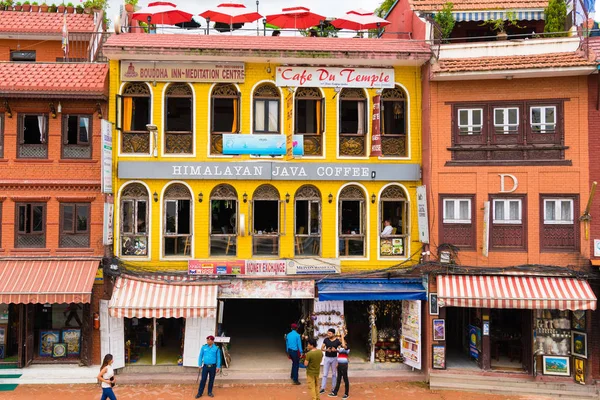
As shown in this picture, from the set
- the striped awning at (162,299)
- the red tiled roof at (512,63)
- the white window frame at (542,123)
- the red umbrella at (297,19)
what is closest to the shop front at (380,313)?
the striped awning at (162,299)

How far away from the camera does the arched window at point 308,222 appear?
1666cm

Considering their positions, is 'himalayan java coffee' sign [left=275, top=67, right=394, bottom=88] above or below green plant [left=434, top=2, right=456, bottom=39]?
below

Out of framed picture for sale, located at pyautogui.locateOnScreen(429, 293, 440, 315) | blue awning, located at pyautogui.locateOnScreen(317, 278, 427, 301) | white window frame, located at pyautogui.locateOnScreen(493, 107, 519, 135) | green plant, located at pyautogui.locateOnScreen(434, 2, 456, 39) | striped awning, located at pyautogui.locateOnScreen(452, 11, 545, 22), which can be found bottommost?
framed picture for sale, located at pyautogui.locateOnScreen(429, 293, 440, 315)

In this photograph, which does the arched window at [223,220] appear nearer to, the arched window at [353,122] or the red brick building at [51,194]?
the red brick building at [51,194]

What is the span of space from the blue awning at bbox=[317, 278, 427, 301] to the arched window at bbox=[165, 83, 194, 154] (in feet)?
20.3

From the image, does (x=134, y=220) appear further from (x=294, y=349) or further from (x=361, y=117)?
(x=361, y=117)

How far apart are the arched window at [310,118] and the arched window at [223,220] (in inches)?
113

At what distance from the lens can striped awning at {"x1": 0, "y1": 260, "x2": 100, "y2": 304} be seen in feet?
47.8

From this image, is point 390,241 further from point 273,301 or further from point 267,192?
point 273,301

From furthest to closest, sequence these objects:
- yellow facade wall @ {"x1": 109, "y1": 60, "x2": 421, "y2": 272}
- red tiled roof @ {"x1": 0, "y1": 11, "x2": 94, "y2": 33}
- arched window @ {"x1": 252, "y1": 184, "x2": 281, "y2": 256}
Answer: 1. red tiled roof @ {"x1": 0, "y1": 11, "x2": 94, "y2": 33}
2. arched window @ {"x1": 252, "y1": 184, "x2": 281, "y2": 256}
3. yellow facade wall @ {"x1": 109, "y1": 60, "x2": 421, "y2": 272}

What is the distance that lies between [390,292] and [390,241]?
1745mm

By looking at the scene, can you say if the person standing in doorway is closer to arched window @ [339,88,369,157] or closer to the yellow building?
the yellow building

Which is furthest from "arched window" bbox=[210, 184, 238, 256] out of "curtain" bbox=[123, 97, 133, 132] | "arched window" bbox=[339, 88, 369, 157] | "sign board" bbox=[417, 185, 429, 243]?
"sign board" bbox=[417, 185, 429, 243]

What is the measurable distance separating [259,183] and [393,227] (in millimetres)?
4644
